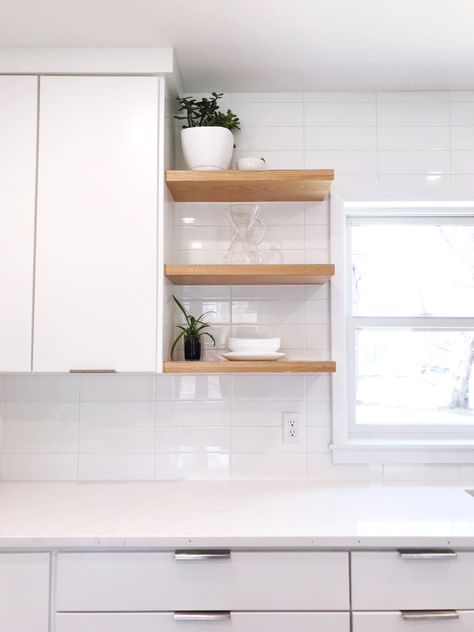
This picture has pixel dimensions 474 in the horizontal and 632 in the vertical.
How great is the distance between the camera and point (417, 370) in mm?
2268

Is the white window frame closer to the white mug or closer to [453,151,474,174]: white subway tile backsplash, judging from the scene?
[453,151,474,174]: white subway tile backsplash

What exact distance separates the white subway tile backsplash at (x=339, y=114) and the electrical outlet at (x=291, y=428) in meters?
1.24

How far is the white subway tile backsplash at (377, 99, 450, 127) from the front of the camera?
2.16 m

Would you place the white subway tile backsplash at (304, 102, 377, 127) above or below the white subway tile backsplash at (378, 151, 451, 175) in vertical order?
above

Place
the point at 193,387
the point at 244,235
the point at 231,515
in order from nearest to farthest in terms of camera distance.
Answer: the point at 231,515, the point at 244,235, the point at 193,387

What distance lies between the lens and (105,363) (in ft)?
5.76

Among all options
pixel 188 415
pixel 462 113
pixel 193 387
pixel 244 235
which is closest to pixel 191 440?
pixel 188 415

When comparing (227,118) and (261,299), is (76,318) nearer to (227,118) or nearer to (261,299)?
(261,299)

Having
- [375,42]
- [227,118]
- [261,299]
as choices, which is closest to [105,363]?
[261,299]
